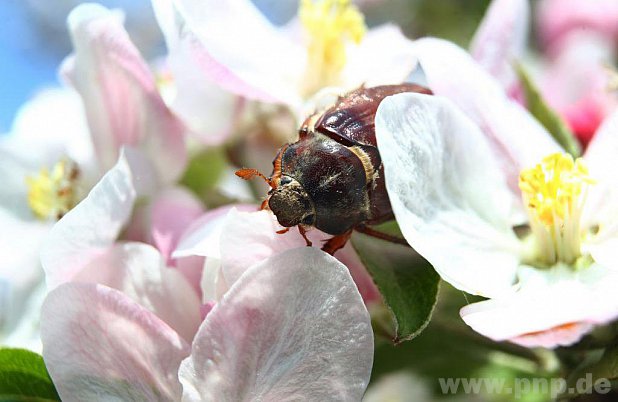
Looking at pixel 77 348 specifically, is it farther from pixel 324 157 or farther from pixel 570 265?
pixel 570 265

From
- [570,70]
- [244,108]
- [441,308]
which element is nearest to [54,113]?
[244,108]

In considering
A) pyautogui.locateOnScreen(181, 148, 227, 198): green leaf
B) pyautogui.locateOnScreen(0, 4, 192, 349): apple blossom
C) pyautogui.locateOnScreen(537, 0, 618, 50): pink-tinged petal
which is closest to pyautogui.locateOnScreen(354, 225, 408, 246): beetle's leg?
pyautogui.locateOnScreen(0, 4, 192, 349): apple blossom

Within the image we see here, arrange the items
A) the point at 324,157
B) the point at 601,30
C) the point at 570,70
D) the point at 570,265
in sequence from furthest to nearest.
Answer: the point at 601,30
the point at 570,70
the point at 570,265
the point at 324,157

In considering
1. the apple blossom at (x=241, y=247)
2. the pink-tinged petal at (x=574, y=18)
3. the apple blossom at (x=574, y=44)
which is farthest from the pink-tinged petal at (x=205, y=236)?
the pink-tinged petal at (x=574, y=18)

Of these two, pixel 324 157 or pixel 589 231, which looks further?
pixel 589 231

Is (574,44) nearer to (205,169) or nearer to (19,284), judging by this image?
(205,169)

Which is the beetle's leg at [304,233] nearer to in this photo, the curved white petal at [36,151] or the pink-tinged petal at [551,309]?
the pink-tinged petal at [551,309]

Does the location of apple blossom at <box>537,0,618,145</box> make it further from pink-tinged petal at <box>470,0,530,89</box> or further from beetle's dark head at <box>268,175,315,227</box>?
beetle's dark head at <box>268,175,315,227</box>
